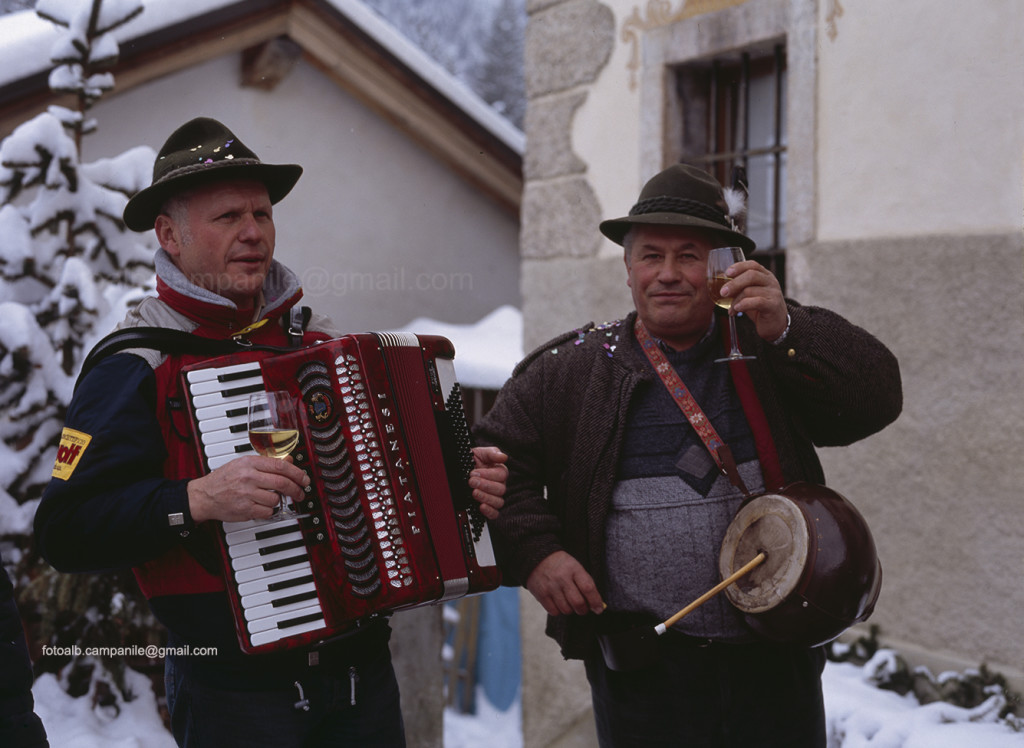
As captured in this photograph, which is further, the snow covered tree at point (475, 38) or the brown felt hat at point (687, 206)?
the snow covered tree at point (475, 38)

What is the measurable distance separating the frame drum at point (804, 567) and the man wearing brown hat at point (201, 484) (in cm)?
63

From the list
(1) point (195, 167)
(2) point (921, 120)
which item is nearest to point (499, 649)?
(2) point (921, 120)

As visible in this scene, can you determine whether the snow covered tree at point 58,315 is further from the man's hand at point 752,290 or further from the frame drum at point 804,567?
the man's hand at point 752,290

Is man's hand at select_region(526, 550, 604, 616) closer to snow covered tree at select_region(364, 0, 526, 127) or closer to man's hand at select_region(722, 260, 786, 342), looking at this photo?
man's hand at select_region(722, 260, 786, 342)

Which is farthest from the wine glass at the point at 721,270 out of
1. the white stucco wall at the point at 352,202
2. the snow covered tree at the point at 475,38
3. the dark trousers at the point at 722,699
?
the snow covered tree at the point at 475,38

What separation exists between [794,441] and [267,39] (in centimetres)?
626

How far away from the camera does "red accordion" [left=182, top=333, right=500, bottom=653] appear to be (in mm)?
1963

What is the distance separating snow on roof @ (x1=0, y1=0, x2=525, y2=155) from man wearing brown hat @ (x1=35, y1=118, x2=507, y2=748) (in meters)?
3.46

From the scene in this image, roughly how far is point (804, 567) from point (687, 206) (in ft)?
3.18

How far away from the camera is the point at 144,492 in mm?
1970

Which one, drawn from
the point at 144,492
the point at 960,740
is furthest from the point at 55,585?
the point at 960,740

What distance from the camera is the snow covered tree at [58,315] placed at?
382 cm

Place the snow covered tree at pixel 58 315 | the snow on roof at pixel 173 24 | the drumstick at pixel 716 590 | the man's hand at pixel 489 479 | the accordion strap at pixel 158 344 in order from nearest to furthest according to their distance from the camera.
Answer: the accordion strap at pixel 158 344
the drumstick at pixel 716 590
the man's hand at pixel 489 479
the snow covered tree at pixel 58 315
the snow on roof at pixel 173 24

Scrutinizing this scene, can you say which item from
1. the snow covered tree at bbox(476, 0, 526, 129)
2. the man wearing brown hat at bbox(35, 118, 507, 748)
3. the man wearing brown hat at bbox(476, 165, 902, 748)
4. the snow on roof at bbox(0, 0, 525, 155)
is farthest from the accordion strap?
the snow covered tree at bbox(476, 0, 526, 129)
